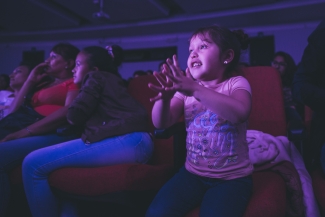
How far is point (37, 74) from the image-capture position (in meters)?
2.13

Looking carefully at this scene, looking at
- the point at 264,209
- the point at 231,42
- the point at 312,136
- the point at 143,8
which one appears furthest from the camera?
the point at 143,8

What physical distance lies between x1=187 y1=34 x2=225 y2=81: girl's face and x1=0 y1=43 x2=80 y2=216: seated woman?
0.91 metres

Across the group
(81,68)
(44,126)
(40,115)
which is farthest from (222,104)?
(40,115)

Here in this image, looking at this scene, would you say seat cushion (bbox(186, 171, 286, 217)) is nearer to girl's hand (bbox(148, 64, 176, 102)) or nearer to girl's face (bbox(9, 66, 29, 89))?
girl's hand (bbox(148, 64, 176, 102))

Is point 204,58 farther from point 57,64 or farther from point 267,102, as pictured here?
point 57,64

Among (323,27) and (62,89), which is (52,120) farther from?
(323,27)

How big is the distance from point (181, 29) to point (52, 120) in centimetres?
641

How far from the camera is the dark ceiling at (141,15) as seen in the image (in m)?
6.01

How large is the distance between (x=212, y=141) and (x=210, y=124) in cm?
7

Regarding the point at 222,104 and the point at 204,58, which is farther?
the point at 204,58

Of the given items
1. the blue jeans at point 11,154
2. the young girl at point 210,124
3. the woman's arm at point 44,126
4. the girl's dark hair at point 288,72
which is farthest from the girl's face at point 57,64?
the girl's dark hair at point 288,72

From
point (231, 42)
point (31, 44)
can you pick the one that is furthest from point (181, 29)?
point (231, 42)

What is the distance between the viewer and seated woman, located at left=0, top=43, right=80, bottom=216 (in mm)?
1506

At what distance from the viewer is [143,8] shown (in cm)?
629
